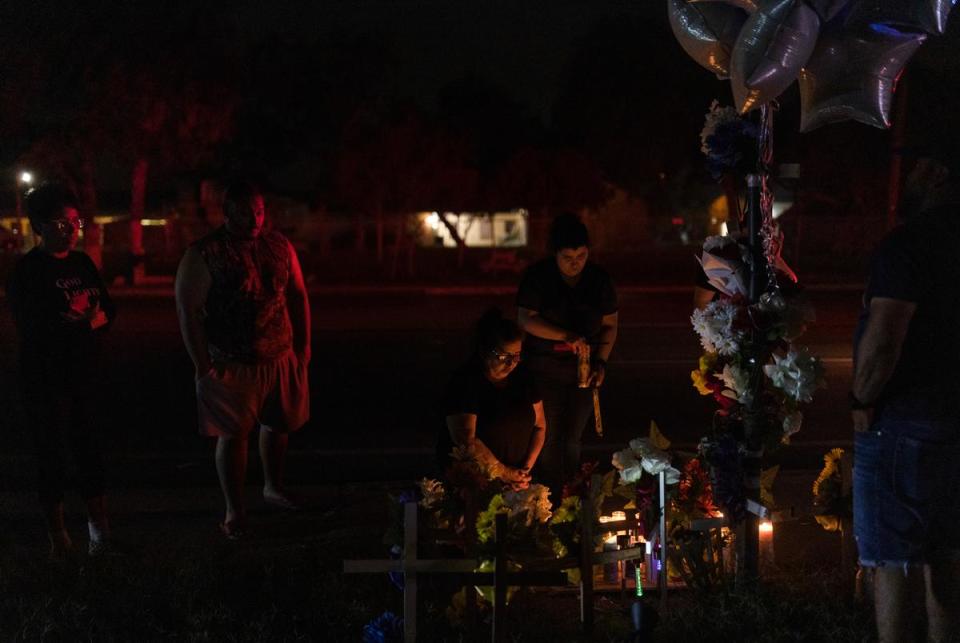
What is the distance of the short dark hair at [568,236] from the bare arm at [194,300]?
1.89 metres

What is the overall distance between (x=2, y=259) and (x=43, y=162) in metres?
9.25

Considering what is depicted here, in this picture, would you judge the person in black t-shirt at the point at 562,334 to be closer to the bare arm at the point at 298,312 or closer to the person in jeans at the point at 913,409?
the bare arm at the point at 298,312

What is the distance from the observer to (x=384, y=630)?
14.1ft

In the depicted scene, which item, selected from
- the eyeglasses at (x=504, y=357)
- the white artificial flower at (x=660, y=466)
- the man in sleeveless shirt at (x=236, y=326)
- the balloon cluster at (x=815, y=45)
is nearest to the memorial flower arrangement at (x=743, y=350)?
the white artificial flower at (x=660, y=466)

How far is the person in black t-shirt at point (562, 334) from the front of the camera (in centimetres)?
597

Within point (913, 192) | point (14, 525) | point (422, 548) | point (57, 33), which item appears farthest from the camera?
point (57, 33)

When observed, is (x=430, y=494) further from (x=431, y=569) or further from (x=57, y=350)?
(x=57, y=350)

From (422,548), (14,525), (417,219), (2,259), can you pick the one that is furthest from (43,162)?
(422,548)

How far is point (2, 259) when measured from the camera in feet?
115

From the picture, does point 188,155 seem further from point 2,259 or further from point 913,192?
point 913,192

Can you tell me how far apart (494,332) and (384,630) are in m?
1.50

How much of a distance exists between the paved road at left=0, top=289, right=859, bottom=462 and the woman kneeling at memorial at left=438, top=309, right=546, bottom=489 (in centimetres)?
340

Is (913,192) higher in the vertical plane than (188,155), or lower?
lower

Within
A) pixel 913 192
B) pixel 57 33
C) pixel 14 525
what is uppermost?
pixel 57 33
